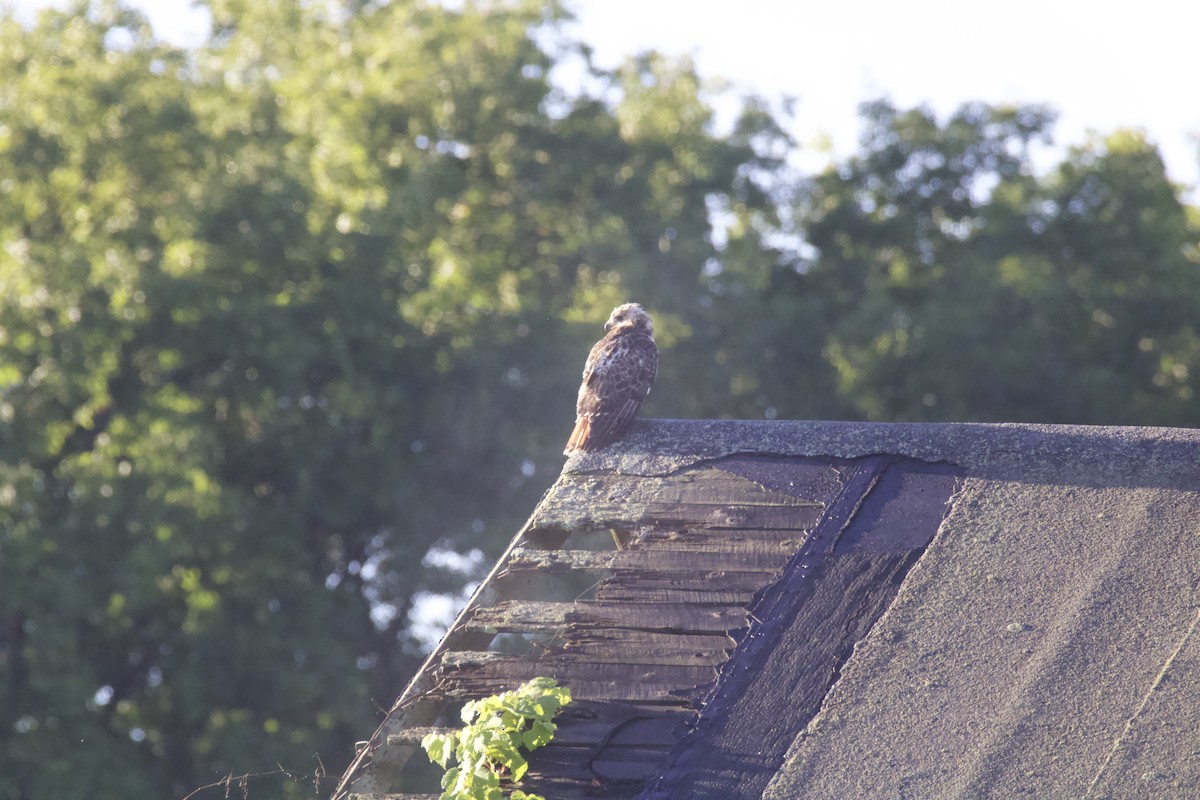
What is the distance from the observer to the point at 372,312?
2506cm

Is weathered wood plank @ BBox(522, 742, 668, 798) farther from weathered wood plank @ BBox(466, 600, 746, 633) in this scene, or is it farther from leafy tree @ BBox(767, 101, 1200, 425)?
leafy tree @ BBox(767, 101, 1200, 425)

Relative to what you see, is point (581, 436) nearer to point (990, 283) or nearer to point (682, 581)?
point (682, 581)

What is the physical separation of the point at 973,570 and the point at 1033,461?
25.8 inches

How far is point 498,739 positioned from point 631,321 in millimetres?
3945

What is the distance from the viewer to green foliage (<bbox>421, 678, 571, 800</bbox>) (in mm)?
4770

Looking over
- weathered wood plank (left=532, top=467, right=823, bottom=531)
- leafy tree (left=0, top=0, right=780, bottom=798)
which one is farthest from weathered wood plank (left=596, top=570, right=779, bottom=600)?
leafy tree (left=0, top=0, right=780, bottom=798)

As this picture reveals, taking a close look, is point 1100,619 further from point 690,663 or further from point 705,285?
point 705,285

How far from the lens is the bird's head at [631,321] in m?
8.29

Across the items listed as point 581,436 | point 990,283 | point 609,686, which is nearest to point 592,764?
point 609,686

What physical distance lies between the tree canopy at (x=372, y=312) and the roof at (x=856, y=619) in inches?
562

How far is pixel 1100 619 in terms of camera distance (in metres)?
4.93

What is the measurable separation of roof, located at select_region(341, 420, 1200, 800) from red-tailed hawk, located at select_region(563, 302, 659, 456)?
0.23m

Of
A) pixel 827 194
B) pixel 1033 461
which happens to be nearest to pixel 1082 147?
pixel 827 194

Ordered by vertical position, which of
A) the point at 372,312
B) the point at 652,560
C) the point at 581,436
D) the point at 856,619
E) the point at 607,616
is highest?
the point at 372,312
